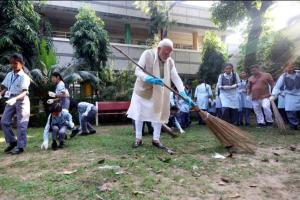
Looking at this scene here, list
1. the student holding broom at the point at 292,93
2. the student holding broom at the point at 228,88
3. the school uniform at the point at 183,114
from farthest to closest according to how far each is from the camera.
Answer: the school uniform at the point at 183,114, the student holding broom at the point at 228,88, the student holding broom at the point at 292,93

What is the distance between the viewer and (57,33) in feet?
73.4

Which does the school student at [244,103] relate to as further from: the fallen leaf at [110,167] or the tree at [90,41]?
the fallen leaf at [110,167]

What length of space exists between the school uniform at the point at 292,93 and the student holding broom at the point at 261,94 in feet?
2.27

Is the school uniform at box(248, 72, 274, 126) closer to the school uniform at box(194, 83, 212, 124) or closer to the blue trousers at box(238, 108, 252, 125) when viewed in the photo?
the blue trousers at box(238, 108, 252, 125)

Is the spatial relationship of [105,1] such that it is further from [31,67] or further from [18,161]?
[18,161]

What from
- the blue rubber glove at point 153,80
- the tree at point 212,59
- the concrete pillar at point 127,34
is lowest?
the blue rubber glove at point 153,80

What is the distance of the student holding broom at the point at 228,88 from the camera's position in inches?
399

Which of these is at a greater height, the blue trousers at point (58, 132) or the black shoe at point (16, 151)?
the blue trousers at point (58, 132)

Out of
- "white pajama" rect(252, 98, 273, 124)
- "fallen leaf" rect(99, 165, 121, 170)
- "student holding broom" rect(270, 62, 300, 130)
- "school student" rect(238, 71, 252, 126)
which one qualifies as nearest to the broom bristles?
"fallen leaf" rect(99, 165, 121, 170)

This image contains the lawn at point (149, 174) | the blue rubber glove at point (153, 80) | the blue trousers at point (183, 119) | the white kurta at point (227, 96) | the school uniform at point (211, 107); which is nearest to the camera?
the lawn at point (149, 174)

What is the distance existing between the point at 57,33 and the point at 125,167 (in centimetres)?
1898

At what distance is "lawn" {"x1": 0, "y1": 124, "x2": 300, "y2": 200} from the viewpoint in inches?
158

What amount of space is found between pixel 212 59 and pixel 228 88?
28.7ft

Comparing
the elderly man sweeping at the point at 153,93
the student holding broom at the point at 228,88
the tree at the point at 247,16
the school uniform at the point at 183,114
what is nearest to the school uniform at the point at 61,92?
the elderly man sweeping at the point at 153,93
